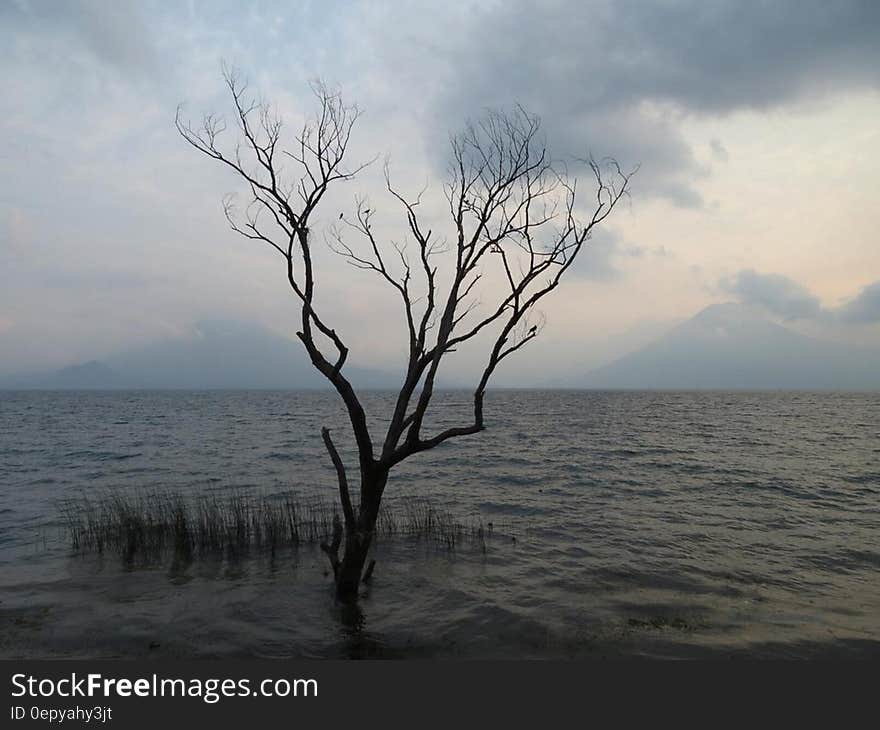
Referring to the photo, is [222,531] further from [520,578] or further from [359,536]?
[520,578]

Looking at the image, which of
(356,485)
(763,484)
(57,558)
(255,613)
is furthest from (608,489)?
(57,558)

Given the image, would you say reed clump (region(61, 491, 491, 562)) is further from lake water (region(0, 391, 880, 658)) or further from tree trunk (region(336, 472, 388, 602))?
tree trunk (region(336, 472, 388, 602))

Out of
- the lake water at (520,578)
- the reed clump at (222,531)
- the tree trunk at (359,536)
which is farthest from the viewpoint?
the reed clump at (222,531)

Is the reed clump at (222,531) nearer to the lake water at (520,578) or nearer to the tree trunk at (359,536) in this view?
the lake water at (520,578)

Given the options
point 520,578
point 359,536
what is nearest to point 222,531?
point 359,536

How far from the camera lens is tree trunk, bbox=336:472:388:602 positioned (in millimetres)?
8812

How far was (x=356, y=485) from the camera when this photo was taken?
21.7m

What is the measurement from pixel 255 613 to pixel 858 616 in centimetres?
1043

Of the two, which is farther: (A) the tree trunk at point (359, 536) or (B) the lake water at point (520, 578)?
(A) the tree trunk at point (359, 536)

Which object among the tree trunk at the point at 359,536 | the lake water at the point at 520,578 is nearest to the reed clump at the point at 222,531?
the lake water at the point at 520,578

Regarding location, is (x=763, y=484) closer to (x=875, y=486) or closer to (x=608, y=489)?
(x=875, y=486)

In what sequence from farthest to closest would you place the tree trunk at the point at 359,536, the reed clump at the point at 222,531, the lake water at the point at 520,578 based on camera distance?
the reed clump at the point at 222,531 → the tree trunk at the point at 359,536 → the lake water at the point at 520,578

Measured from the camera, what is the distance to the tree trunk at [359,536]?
881 cm

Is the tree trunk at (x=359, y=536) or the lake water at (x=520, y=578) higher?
the tree trunk at (x=359, y=536)
